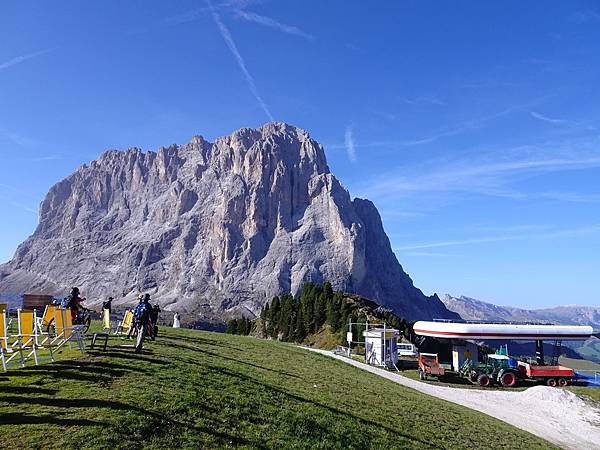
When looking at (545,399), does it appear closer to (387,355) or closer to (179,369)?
(387,355)

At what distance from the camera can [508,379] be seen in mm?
36969

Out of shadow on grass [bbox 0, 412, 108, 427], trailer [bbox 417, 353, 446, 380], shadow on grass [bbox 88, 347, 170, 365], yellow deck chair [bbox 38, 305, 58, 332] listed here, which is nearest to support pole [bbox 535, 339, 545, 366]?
trailer [bbox 417, 353, 446, 380]

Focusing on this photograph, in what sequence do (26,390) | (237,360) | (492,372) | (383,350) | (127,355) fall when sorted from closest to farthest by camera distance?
(26,390) → (127,355) → (237,360) → (492,372) → (383,350)

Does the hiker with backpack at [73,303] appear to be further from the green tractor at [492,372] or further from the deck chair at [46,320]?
the green tractor at [492,372]

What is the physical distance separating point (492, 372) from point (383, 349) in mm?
9156

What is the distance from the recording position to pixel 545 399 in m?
30.5

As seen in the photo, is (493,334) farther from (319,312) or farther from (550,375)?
(319,312)

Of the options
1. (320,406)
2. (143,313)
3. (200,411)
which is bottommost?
(320,406)

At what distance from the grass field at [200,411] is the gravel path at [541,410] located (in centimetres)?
456

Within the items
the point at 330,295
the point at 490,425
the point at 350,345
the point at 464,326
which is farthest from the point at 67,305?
the point at 330,295

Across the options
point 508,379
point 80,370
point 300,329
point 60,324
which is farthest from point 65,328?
point 300,329

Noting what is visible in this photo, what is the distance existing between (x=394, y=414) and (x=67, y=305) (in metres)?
14.9

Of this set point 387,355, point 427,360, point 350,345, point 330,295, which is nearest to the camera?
point 427,360

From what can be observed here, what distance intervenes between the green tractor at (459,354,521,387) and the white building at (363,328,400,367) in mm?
5933
